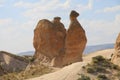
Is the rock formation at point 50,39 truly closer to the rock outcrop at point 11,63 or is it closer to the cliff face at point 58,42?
the cliff face at point 58,42

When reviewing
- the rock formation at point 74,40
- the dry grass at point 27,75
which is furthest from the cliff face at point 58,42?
the dry grass at point 27,75

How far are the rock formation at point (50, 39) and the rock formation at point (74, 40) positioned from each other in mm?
→ 1388

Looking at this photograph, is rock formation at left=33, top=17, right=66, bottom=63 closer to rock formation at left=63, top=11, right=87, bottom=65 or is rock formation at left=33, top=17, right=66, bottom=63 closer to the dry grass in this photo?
rock formation at left=63, top=11, right=87, bottom=65

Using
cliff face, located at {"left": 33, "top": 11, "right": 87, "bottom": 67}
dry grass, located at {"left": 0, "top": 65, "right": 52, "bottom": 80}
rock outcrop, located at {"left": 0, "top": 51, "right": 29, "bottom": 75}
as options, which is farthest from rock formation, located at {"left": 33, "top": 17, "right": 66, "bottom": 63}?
rock outcrop, located at {"left": 0, "top": 51, "right": 29, "bottom": 75}

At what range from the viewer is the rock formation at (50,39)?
5094cm

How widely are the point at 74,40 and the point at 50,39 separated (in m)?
3.50

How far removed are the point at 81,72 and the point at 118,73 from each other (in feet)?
8.95

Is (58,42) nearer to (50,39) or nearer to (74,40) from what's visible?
(50,39)

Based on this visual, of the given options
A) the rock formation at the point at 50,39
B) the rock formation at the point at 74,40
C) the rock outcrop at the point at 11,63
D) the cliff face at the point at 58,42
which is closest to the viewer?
the rock formation at the point at 74,40

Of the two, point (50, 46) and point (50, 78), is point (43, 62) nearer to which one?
point (50, 46)

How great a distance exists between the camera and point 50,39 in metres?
51.2

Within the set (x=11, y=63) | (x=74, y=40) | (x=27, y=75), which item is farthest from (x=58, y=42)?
(x=11, y=63)

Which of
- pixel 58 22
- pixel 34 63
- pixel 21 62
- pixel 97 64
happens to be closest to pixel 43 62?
pixel 34 63

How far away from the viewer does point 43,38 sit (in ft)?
170
